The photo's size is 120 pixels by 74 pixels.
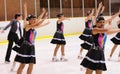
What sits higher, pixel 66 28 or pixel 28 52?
pixel 28 52

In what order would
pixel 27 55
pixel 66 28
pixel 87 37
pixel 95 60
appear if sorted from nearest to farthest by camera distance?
1. pixel 95 60
2. pixel 27 55
3. pixel 87 37
4. pixel 66 28

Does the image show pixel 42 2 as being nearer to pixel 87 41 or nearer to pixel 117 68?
pixel 87 41

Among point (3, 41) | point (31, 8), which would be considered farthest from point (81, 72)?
point (31, 8)

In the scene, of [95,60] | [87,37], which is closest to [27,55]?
[95,60]

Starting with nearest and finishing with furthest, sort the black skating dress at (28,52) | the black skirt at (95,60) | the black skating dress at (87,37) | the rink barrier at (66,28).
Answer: the black skirt at (95,60)
the black skating dress at (28,52)
the black skating dress at (87,37)
the rink barrier at (66,28)

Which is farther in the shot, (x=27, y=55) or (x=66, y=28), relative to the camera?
(x=66, y=28)

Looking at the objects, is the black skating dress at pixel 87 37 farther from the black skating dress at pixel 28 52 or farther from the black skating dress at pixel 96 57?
the black skating dress at pixel 96 57

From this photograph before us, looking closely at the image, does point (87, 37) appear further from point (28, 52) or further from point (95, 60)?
point (95, 60)

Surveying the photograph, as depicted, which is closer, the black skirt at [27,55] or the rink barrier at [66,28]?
the black skirt at [27,55]

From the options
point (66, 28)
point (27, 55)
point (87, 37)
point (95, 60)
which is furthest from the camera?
point (66, 28)

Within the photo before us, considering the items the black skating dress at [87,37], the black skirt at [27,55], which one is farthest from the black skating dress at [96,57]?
the black skating dress at [87,37]

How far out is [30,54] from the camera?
662cm

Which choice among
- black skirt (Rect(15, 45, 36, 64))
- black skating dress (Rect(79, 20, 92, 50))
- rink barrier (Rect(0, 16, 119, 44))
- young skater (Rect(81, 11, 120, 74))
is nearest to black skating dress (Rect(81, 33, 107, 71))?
young skater (Rect(81, 11, 120, 74))

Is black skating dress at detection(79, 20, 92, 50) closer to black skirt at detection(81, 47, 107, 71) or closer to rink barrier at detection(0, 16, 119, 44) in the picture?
black skirt at detection(81, 47, 107, 71)
